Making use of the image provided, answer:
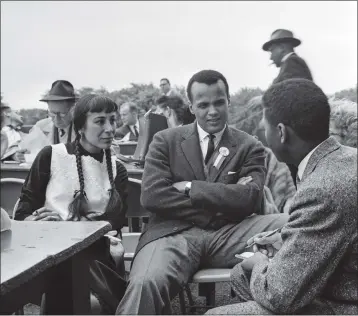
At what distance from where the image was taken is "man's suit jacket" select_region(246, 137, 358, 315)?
157 cm

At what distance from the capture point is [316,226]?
1.58 meters

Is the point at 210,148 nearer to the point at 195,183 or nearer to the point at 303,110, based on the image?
the point at 195,183

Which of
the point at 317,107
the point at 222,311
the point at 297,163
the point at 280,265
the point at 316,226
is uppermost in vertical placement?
the point at 317,107

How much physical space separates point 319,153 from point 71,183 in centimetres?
152

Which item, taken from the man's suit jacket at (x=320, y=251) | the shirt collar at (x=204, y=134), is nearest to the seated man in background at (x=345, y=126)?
the shirt collar at (x=204, y=134)

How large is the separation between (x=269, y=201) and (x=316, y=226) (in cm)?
168

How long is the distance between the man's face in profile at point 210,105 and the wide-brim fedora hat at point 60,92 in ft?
8.12

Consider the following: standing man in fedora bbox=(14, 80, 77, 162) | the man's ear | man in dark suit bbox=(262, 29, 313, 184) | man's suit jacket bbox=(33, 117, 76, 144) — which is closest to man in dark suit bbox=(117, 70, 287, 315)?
the man's ear

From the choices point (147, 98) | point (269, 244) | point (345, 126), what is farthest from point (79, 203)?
point (147, 98)

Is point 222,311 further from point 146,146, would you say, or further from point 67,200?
point 146,146

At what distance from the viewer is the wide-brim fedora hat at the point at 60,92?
5156 mm

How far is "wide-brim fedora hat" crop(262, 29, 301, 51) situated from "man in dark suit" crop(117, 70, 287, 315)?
2.91m

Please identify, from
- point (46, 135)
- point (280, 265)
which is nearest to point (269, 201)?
point (280, 265)

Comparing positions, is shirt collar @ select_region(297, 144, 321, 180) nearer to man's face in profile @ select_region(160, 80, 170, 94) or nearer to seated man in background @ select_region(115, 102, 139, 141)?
seated man in background @ select_region(115, 102, 139, 141)
